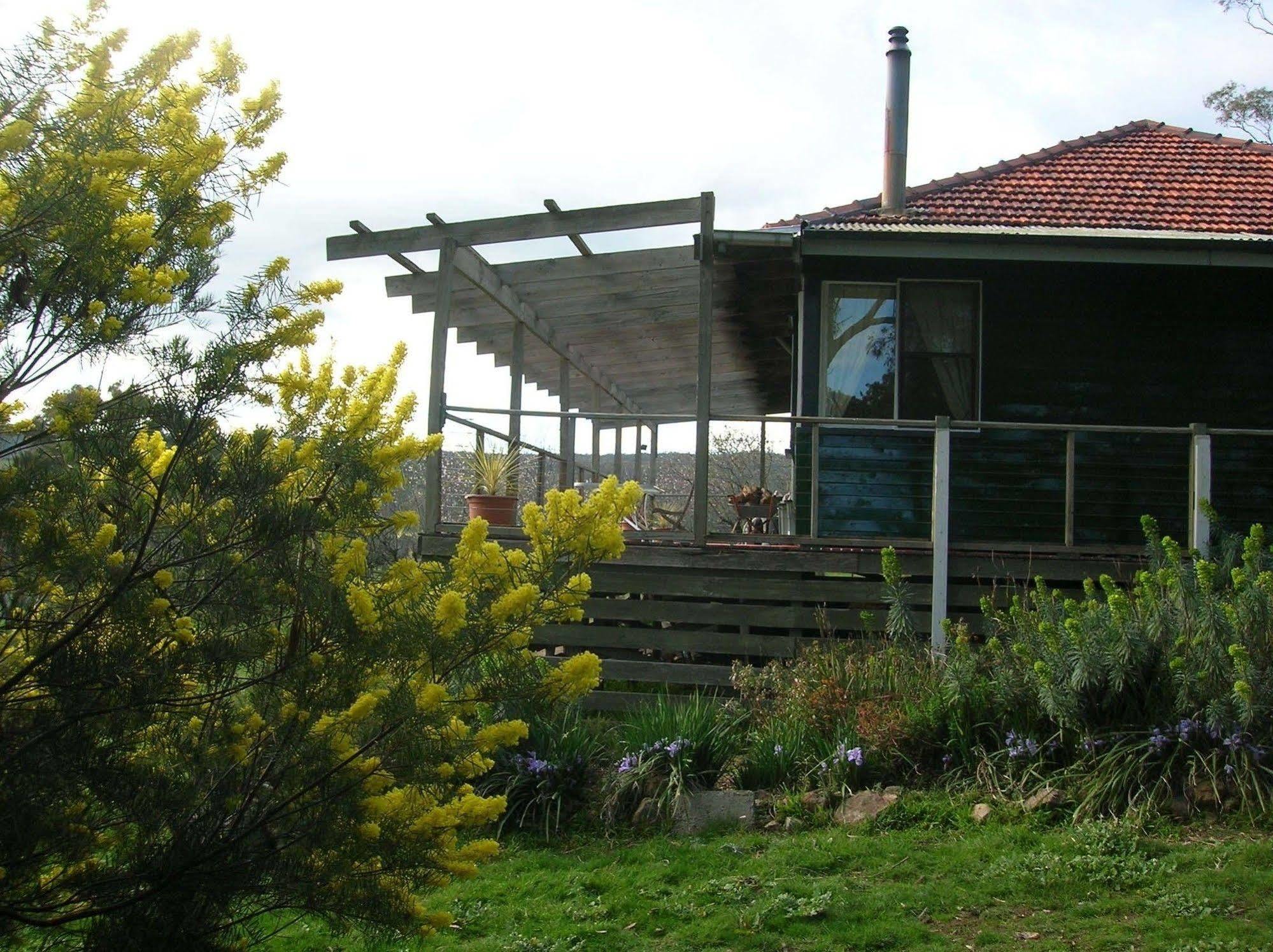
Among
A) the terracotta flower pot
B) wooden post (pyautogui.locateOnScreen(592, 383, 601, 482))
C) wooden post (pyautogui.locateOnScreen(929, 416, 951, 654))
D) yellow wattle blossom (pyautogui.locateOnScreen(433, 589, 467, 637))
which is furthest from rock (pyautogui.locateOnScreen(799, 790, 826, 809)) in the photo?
wooden post (pyautogui.locateOnScreen(592, 383, 601, 482))

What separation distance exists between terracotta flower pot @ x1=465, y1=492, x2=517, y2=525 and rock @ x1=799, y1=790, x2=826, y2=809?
4.19 m

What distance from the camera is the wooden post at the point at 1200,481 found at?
9398 mm

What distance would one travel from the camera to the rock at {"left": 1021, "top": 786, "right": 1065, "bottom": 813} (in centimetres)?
672

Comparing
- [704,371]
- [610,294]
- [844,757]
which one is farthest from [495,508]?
[844,757]

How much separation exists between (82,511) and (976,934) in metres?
4.12

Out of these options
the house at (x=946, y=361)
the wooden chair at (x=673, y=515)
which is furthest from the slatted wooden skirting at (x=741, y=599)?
the wooden chair at (x=673, y=515)

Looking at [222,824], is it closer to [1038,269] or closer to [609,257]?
[609,257]

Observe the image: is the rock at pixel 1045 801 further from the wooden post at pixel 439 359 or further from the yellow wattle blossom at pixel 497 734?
the wooden post at pixel 439 359

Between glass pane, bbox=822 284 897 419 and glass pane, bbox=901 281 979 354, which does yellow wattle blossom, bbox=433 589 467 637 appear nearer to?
glass pane, bbox=822 284 897 419

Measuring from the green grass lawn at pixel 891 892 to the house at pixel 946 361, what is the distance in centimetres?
293

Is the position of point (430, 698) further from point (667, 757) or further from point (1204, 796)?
point (1204, 796)

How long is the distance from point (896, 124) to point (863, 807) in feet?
29.6

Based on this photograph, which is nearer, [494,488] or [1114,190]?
[494,488]

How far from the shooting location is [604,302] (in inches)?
517
